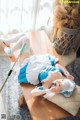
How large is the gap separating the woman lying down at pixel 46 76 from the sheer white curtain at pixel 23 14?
0.52m

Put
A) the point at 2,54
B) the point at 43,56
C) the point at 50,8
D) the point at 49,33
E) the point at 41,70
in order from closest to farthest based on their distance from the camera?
1. the point at 41,70
2. the point at 43,56
3. the point at 2,54
4. the point at 50,8
5. the point at 49,33

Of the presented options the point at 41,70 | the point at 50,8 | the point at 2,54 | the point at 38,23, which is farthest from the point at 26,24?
the point at 41,70

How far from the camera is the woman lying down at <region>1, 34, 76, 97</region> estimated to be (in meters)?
1.36

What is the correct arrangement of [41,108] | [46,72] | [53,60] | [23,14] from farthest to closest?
[23,14]
[53,60]
[46,72]
[41,108]

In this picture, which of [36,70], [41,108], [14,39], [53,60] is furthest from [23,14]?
[41,108]

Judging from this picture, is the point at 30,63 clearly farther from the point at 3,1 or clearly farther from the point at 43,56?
the point at 3,1

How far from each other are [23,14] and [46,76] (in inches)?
33.9

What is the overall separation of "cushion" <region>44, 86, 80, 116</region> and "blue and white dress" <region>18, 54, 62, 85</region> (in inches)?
5.7

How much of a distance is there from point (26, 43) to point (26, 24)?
0.58 meters

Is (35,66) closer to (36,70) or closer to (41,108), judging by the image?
(36,70)

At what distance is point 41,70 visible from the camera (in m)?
1.46

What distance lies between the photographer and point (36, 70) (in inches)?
57.0

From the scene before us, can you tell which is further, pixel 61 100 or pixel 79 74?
pixel 79 74

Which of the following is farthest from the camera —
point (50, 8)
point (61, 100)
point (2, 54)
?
point (50, 8)
